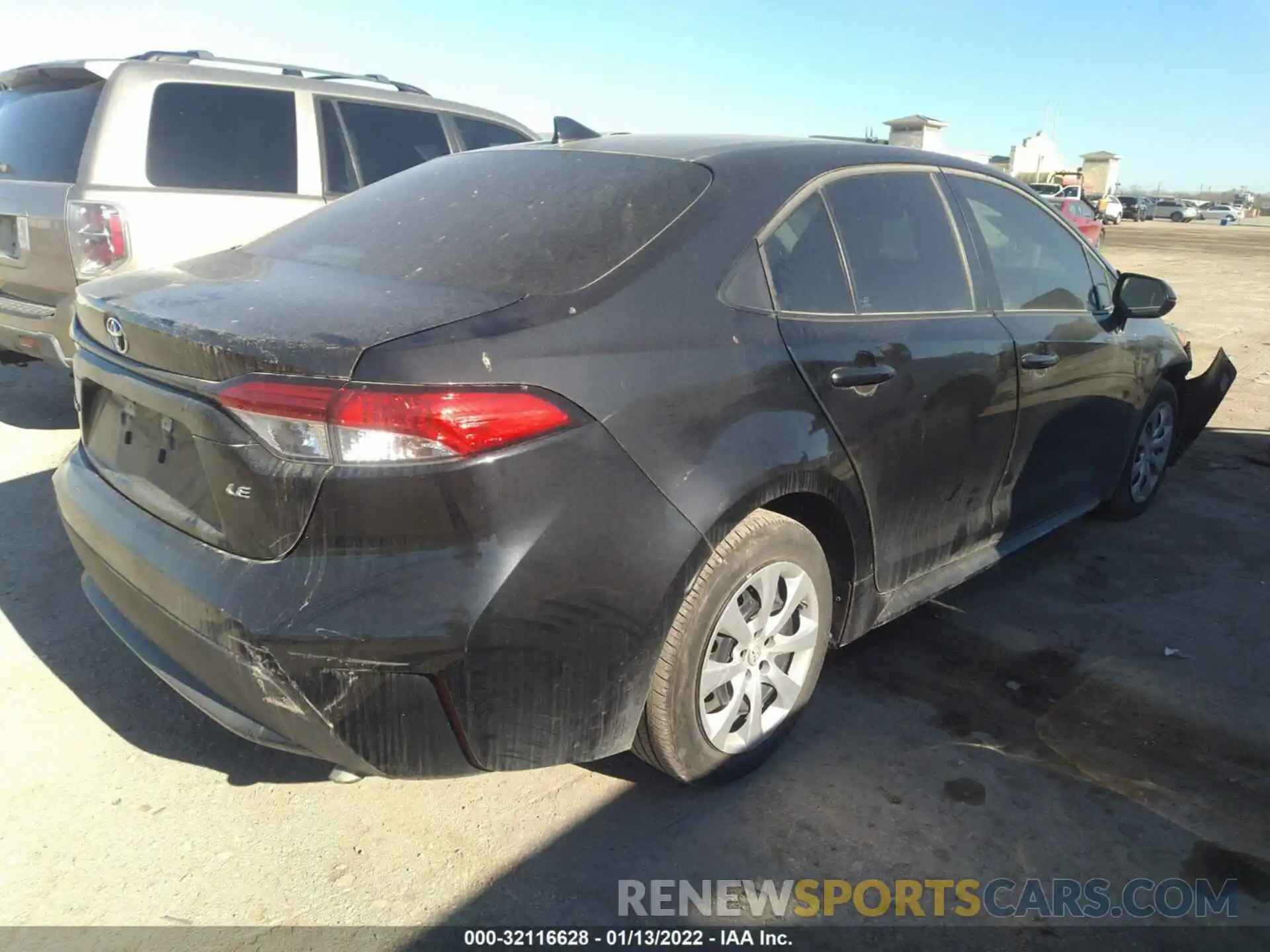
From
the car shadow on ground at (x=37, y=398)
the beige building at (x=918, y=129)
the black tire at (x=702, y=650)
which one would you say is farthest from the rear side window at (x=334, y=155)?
the beige building at (x=918, y=129)

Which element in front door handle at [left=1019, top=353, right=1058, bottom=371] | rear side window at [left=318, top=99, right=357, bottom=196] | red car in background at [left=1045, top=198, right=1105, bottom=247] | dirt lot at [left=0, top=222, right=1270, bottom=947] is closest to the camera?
dirt lot at [left=0, top=222, right=1270, bottom=947]

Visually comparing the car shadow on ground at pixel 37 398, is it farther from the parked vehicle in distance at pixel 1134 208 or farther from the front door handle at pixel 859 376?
the parked vehicle in distance at pixel 1134 208

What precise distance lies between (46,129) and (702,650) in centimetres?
498

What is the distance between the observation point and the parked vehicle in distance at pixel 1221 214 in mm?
59562

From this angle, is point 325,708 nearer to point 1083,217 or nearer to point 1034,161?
point 1083,217

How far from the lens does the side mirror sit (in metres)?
4.02

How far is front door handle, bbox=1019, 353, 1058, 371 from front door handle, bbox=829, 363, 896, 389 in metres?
0.86

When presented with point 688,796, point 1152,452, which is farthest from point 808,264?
point 1152,452

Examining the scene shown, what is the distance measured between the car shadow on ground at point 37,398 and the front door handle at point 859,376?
4703 millimetres

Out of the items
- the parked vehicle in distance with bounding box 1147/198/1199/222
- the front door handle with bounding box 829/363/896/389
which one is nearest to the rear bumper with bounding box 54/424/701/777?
the front door handle with bounding box 829/363/896/389

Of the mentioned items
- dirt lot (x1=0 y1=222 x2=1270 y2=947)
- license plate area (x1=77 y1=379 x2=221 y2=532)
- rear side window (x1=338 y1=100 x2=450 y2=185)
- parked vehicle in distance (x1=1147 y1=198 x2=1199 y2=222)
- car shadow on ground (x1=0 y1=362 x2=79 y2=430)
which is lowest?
car shadow on ground (x1=0 y1=362 x2=79 y2=430)

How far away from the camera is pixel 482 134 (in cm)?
704

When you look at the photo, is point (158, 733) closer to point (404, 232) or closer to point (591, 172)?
point (404, 232)

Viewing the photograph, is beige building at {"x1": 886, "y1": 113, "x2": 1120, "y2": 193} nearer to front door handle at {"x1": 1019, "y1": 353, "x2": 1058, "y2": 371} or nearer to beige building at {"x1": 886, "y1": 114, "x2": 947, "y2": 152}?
beige building at {"x1": 886, "y1": 114, "x2": 947, "y2": 152}
